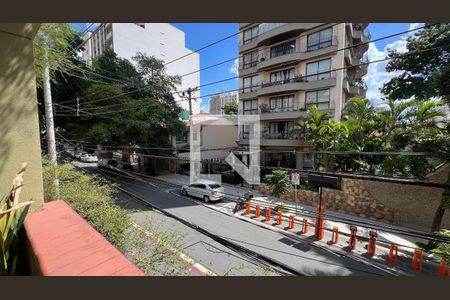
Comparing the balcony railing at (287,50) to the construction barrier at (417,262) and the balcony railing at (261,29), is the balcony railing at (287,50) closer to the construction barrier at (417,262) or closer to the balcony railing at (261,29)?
the balcony railing at (261,29)

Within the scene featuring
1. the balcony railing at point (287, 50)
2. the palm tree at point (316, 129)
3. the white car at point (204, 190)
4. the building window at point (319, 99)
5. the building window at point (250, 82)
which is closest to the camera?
the palm tree at point (316, 129)

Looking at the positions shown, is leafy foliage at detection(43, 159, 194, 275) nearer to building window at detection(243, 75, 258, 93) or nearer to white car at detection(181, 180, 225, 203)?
white car at detection(181, 180, 225, 203)

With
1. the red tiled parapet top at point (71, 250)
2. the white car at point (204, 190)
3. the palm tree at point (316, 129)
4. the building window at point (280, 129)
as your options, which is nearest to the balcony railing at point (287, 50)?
the building window at point (280, 129)

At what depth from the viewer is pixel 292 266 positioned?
720 centimetres

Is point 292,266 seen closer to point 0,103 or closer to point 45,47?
point 0,103

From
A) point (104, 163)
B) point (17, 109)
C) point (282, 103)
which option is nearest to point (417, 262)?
point (17, 109)

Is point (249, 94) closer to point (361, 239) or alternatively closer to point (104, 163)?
point (104, 163)

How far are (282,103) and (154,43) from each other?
26.3 m

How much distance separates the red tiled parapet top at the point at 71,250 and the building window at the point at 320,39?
1854 centimetres

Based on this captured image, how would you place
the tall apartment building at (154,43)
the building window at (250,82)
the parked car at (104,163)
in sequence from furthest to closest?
the tall apartment building at (154,43) → the building window at (250,82) → the parked car at (104,163)

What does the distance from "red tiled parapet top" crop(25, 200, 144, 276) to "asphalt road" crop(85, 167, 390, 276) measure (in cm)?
608

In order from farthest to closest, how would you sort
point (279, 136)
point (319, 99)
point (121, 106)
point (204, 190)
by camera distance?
point (279, 136)
point (319, 99)
point (121, 106)
point (204, 190)

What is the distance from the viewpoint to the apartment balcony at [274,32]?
1658 centimetres

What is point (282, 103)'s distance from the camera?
61.9 feet
